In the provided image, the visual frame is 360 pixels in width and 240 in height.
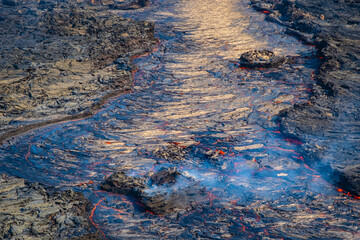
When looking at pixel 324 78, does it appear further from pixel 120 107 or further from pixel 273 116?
pixel 120 107

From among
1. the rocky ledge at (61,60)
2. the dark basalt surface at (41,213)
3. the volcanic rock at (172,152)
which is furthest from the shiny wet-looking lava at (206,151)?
the rocky ledge at (61,60)

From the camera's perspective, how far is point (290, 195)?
5.77 m

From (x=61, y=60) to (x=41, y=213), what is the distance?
19.5 feet

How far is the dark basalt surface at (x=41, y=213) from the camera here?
4874mm

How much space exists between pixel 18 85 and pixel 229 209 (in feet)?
21.7

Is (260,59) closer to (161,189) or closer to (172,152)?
(172,152)

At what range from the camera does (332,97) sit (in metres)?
7.99

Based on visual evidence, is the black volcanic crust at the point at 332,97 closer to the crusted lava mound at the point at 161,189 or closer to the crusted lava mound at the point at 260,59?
the crusted lava mound at the point at 260,59

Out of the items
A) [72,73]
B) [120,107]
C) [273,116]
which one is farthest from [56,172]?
[273,116]

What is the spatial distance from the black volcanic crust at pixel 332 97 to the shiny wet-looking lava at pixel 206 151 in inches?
12.9

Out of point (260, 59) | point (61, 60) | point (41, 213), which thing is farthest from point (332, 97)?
point (61, 60)

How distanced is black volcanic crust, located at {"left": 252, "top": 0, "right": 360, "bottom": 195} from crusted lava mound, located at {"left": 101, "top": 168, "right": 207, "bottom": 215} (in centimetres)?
260

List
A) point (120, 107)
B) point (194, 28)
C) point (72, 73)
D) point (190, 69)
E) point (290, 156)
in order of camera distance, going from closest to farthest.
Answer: point (290, 156) → point (120, 107) → point (72, 73) → point (190, 69) → point (194, 28)

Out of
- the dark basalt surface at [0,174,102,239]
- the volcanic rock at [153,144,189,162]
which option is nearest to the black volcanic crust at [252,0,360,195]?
the volcanic rock at [153,144,189,162]
